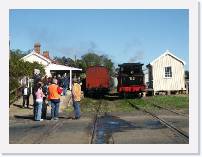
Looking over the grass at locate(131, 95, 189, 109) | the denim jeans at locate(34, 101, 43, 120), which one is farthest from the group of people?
the grass at locate(131, 95, 189, 109)

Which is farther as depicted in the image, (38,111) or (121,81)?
(121,81)

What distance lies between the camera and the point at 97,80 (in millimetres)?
48312

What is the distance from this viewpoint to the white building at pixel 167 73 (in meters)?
48.9

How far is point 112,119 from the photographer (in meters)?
21.5

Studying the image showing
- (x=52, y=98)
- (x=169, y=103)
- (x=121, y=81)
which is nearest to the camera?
(x=52, y=98)

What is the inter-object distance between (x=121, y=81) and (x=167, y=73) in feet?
27.2

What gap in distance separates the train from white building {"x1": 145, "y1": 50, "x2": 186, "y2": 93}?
4.05 meters

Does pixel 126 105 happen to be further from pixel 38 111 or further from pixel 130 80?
pixel 38 111

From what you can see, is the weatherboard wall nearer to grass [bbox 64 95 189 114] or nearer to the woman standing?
grass [bbox 64 95 189 114]

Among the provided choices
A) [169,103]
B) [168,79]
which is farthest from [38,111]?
[168,79]

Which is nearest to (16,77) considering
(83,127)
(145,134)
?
(83,127)

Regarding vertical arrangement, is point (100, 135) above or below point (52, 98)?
below
